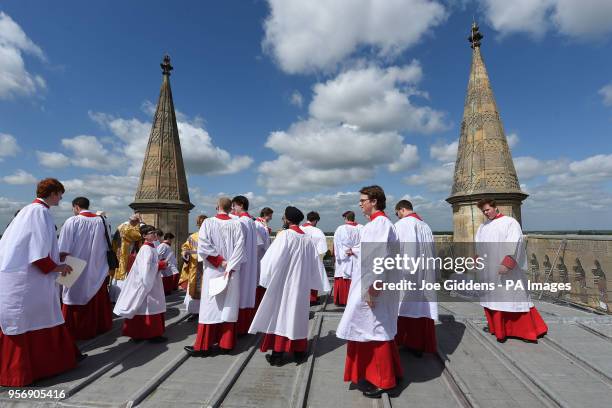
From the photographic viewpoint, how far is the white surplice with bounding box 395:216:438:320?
12.3 ft

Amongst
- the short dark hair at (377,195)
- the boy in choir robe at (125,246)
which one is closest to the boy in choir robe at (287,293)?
the short dark hair at (377,195)

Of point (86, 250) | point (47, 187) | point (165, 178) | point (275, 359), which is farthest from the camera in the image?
point (165, 178)

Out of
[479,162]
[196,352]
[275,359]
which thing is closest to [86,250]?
[196,352]

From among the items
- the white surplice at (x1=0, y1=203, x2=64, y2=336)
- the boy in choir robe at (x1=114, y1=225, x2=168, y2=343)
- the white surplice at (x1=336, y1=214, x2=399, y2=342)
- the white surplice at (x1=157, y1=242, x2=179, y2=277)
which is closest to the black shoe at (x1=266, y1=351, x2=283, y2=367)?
the white surplice at (x1=336, y1=214, x2=399, y2=342)

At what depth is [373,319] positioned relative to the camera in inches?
115

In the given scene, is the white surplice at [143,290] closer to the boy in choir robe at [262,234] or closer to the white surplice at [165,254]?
the boy in choir robe at [262,234]

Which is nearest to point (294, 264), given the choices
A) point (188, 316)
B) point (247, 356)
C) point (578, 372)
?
point (247, 356)

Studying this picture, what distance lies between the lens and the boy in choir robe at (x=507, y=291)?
163 inches

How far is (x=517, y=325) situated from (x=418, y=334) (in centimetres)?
160

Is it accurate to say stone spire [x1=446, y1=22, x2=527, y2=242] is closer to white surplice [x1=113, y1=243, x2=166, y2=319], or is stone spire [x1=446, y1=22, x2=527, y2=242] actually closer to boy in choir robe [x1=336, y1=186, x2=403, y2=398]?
boy in choir robe [x1=336, y1=186, x2=403, y2=398]

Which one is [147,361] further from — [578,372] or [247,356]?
[578,372]

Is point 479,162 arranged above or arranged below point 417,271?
above

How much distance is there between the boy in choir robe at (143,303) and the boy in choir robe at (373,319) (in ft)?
8.95

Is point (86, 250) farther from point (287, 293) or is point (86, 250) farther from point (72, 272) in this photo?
point (287, 293)
